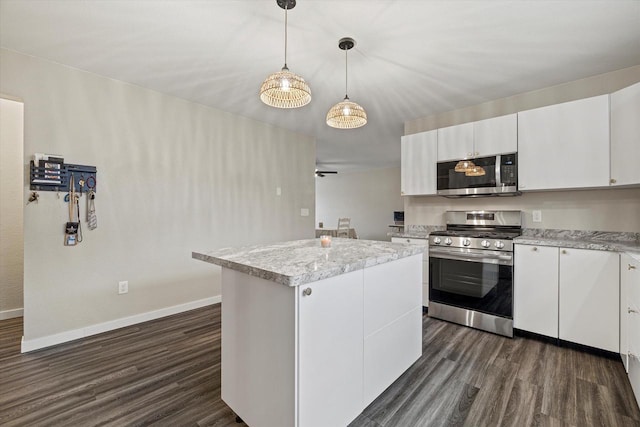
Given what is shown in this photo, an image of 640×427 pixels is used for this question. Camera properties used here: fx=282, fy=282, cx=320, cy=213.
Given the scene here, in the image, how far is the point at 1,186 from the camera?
3.06 metres

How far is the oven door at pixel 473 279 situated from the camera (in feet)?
8.63

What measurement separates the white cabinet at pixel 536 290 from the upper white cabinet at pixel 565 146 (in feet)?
2.17

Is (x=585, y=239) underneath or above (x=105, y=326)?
above

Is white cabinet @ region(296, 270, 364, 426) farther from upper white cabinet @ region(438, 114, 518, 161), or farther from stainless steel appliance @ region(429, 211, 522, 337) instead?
upper white cabinet @ region(438, 114, 518, 161)

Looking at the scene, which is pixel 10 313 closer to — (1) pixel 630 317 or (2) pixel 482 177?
(2) pixel 482 177

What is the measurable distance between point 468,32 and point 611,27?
3.19ft

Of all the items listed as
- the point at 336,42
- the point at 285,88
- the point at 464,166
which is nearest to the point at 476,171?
the point at 464,166

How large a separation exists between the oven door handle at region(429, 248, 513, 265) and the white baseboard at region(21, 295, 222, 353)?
2.77 m

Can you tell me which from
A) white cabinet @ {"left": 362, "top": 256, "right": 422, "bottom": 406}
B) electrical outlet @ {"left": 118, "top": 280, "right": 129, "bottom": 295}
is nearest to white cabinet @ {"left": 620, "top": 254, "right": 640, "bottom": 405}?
white cabinet @ {"left": 362, "top": 256, "right": 422, "bottom": 406}

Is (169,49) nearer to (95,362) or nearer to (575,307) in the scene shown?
(95,362)

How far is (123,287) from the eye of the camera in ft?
9.34

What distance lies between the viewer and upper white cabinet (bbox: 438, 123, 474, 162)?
3082mm

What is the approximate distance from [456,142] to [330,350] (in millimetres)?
2760

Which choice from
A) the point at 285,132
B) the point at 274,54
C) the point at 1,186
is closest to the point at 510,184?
the point at 274,54
